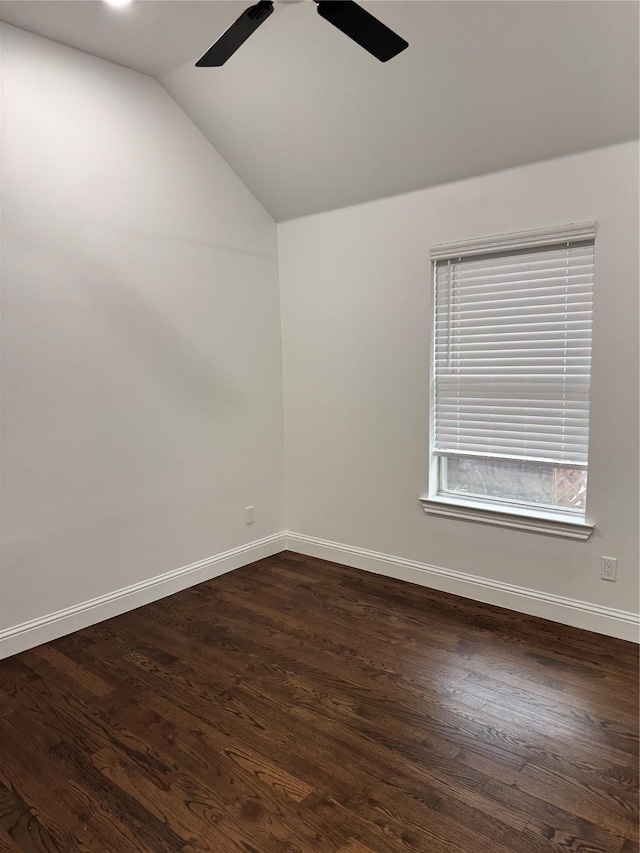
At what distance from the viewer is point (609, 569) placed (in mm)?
2861

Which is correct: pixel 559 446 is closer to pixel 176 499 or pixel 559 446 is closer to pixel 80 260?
pixel 176 499

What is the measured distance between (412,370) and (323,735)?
2.07 m

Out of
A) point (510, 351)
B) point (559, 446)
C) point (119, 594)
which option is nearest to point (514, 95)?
point (510, 351)

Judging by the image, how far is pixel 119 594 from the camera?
3.27m

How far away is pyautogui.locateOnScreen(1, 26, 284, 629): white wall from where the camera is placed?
2814 millimetres

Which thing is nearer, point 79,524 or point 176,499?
point 79,524

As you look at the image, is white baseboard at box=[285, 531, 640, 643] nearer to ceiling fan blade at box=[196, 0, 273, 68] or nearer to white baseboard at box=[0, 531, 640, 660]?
white baseboard at box=[0, 531, 640, 660]

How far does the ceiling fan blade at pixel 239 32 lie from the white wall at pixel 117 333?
1257 mm

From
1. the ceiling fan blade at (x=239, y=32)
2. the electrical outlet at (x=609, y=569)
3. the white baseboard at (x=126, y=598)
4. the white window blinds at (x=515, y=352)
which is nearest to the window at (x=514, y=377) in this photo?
the white window blinds at (x=515, y=352)

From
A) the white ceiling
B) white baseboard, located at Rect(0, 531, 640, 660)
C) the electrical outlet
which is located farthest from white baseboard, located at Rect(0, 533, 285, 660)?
the white ceiling

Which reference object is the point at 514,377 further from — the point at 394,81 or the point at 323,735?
the point at 323,735

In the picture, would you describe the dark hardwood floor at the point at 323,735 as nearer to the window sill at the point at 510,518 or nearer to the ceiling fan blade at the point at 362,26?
the window sill at the point at 510,518

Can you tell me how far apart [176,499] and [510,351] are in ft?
6.99

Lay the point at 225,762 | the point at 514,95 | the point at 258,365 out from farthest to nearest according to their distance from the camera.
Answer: the point at 258,365 < the point at 514,95 < the point at 225,762
